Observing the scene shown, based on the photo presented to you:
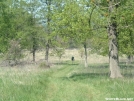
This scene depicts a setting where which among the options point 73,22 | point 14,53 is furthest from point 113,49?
point 14,53

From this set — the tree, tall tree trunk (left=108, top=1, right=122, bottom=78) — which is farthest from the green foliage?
tall tree trunk (left=108, top=1, right=122, bottom=78)

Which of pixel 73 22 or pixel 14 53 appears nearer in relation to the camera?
pixel 73 22

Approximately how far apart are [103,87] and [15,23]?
3156cm

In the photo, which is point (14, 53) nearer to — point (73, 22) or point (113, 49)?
point (73, 22)

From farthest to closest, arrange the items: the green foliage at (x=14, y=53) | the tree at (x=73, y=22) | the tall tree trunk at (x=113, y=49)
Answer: the green foliage at (x=14, y=53) → the tall tree trunk at (x=113, y=49) → the tree at (x=73, y=22)

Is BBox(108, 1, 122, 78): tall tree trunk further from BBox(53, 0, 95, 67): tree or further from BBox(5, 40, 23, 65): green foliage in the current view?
BBox(5, 40, 23, 65): green foliage

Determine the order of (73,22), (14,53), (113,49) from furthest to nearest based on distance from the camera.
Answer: (14,53)
(113,49)
(73,22)

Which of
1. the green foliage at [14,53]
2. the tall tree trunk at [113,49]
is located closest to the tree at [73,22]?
the tall tree trunk at [113,49]

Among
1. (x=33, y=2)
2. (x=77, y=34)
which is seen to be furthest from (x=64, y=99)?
(x=33, y=2)

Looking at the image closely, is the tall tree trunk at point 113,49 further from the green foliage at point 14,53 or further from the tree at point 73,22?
the green foliage at point 14,53

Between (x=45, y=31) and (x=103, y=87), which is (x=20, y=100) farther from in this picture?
(x=45, y=31)

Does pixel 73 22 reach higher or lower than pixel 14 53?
higher

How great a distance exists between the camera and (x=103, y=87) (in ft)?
49.3

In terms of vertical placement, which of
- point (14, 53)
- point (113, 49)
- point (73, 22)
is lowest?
point (14, 53)
